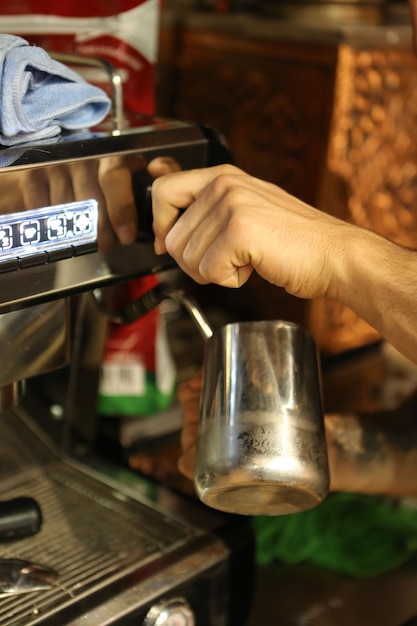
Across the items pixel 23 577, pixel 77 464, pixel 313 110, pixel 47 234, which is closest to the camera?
pixel 47 234

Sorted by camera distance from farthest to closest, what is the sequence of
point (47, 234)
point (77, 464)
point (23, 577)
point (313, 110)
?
point (313, 110), point (77, 464), point (23, 577), point (47, 234)

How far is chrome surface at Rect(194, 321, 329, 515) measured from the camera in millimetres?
664

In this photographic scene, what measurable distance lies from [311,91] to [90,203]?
2.12 feet

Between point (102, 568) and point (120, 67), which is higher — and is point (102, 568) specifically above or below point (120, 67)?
below

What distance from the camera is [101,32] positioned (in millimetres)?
1090

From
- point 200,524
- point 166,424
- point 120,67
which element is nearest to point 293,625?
point 200,524

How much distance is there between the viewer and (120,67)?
1117 millimetres

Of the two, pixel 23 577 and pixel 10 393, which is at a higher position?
pixel 10 393

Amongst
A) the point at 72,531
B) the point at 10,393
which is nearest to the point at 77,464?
the point at 72,531

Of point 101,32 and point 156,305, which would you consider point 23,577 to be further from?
point 101,32

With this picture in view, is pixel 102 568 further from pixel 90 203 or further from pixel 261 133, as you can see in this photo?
pixel 261 133

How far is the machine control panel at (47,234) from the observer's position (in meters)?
0.65

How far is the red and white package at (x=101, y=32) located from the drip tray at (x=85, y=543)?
0.46m

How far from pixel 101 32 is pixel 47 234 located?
0.52 metres
